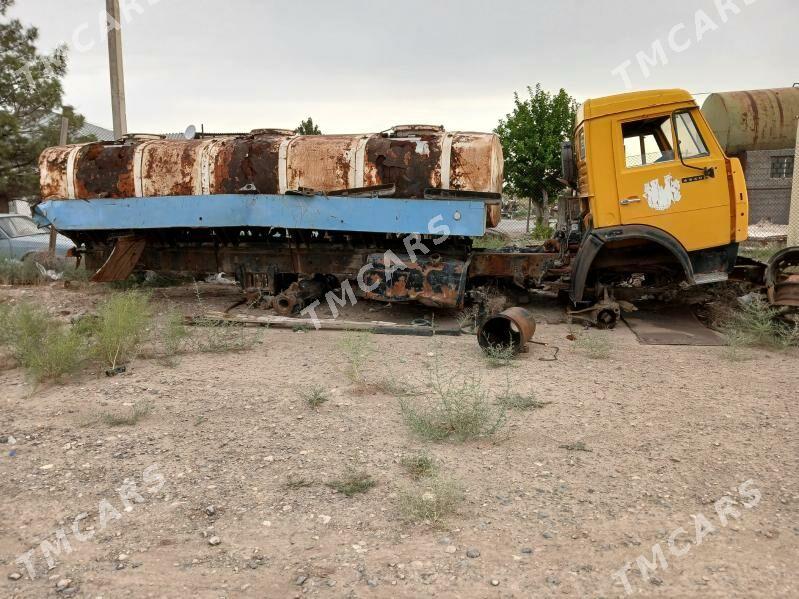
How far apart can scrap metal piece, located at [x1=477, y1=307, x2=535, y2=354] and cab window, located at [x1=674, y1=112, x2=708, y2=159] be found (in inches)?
99.0

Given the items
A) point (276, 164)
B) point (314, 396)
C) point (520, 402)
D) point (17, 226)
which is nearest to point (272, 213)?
point (276, 164)

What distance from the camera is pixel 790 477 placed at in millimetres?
3238

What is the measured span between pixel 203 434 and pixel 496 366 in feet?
8.87

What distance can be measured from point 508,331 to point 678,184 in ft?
8.05

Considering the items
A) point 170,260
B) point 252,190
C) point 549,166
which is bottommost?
point 170,260

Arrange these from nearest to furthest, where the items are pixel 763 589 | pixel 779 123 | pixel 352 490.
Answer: pixel 763 589 → pixel 352 490 → pixel 779 123

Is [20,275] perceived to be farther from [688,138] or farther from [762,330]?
[762,330]

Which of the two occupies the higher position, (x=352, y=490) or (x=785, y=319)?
(x=785, y=319)

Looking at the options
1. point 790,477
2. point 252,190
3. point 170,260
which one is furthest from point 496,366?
point 170,260

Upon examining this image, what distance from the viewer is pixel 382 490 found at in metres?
3.19

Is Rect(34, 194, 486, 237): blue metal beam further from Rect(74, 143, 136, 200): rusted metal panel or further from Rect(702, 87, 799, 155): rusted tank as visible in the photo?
Rect(702, 87, 799, 155): rusted tank

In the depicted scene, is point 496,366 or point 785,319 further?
point 785,319

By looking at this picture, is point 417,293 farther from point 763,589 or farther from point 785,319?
point 763,589

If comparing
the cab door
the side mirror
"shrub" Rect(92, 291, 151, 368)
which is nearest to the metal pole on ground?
the cab door
